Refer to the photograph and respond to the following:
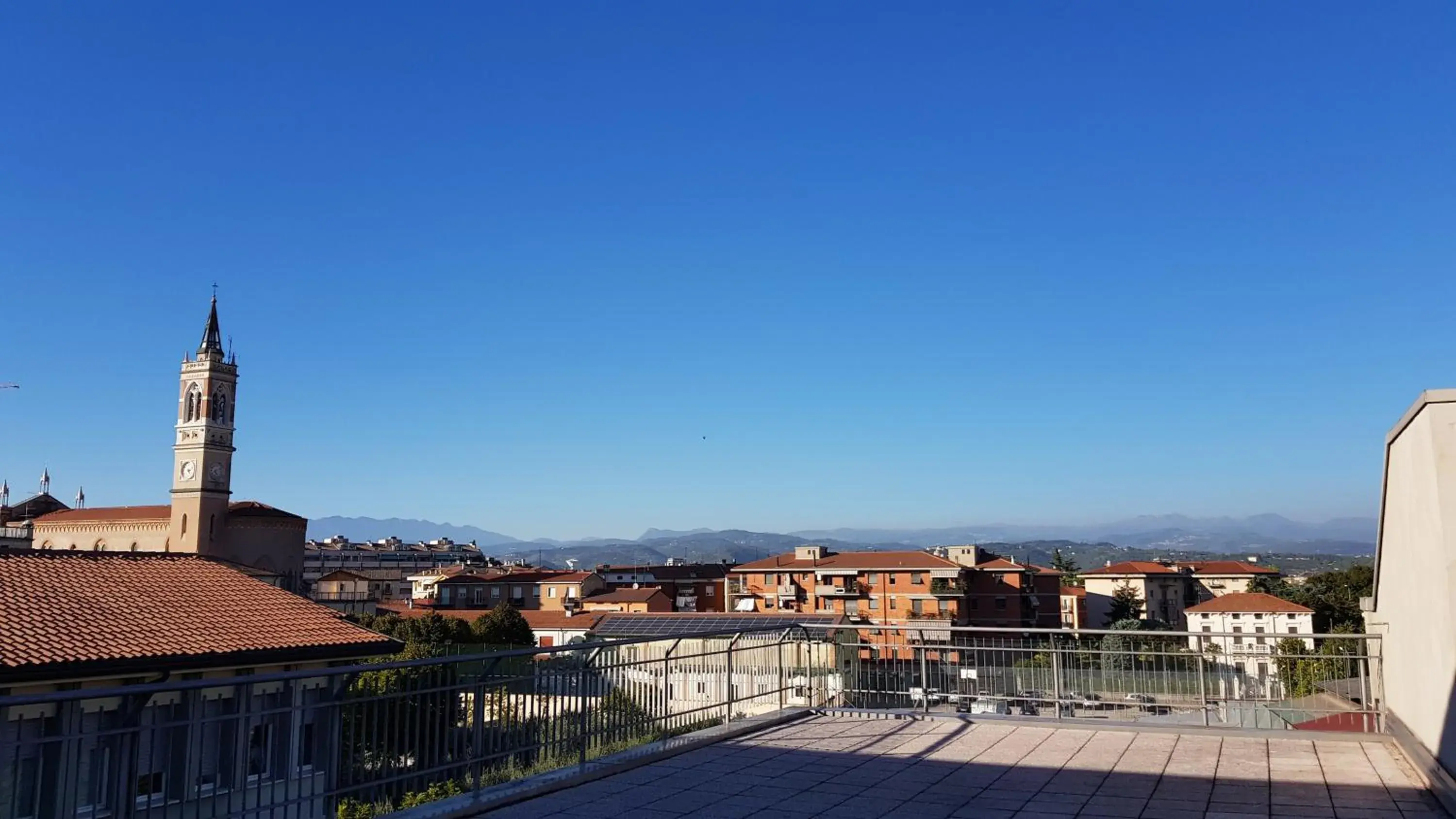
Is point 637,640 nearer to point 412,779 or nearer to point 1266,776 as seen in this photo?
point 412,779

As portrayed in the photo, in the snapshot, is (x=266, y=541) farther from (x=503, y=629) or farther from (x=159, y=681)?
(x=159, y=681)

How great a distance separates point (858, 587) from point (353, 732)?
230 ft

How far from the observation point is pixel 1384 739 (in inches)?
372

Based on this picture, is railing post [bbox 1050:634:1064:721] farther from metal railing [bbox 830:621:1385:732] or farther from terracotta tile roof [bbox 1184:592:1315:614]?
terracotta tile roof [bbox 1184:592:1315:614]

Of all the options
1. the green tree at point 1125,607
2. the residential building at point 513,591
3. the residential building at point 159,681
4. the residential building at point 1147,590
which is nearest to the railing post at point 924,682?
the residential building at point 159,681

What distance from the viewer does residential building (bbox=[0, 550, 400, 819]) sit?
5250 millimetres

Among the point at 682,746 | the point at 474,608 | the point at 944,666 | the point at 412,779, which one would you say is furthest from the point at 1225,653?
the point at 474,608

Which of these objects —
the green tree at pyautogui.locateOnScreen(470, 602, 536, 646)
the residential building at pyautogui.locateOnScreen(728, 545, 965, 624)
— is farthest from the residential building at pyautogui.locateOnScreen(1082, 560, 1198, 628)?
the green tree at pyautogui.locateOnScreen(470, 602, 536, 646)

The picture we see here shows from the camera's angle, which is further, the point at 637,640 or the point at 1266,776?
the point at 637,640

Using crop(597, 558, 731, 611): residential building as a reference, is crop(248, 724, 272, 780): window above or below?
above

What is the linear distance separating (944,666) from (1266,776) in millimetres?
4624

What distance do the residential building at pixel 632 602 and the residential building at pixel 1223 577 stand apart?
207 ft

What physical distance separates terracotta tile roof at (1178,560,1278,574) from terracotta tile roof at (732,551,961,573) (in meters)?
51.5

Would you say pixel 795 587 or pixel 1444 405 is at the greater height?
pixel 1444 405
